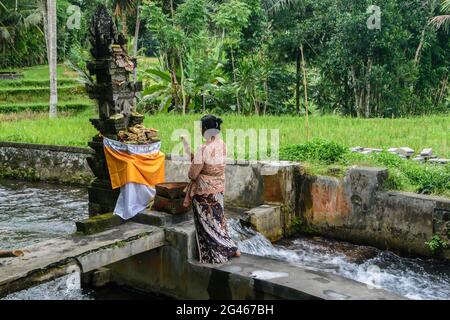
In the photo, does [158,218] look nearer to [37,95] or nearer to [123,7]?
[123,7]

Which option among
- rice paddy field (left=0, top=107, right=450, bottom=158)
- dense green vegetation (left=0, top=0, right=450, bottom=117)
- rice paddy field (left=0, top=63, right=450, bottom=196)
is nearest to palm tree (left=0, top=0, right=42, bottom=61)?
rice paddy field (left=0, top=63, right=450, bottom=196)

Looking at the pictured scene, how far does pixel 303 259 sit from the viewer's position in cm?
659

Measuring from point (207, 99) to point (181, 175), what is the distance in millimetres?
8568

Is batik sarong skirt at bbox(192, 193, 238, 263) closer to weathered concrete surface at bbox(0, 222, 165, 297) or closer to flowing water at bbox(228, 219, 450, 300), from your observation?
weathered concrete surface at bbox(0, 222, 165, 297)

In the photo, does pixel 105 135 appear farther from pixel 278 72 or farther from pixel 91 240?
pixel 278 72

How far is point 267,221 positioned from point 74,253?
290 centimetres

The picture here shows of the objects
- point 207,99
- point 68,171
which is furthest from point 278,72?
point 68,171

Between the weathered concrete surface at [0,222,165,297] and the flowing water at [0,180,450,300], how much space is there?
2.49 feet

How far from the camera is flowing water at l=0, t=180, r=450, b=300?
5.83 metres

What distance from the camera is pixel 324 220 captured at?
300 inches

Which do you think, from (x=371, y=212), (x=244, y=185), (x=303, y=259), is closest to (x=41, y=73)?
(x=244, y=185)
